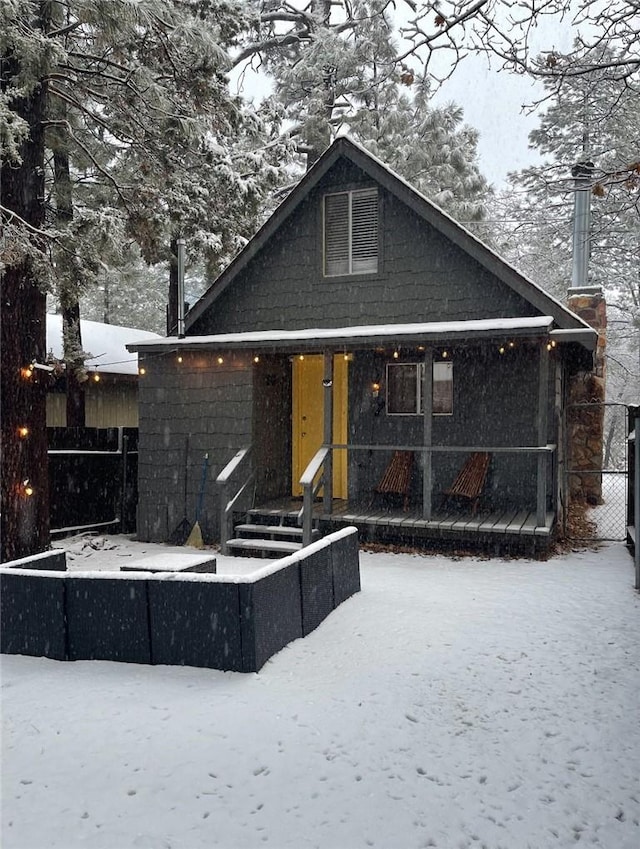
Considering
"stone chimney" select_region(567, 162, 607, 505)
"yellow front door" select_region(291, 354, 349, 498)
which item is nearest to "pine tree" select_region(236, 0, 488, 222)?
"stone chimney" select_region(567, 162, 607, 505)

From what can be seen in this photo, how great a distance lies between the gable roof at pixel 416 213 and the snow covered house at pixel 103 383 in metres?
5.26

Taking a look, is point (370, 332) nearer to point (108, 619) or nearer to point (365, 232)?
point (365, 232)

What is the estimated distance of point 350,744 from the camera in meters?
4.09

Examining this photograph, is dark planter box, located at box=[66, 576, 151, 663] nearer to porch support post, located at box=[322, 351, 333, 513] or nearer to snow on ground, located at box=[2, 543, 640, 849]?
snow on ground, located at box=[2, 543, 640, 849]

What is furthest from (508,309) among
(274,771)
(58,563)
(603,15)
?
(274,771)

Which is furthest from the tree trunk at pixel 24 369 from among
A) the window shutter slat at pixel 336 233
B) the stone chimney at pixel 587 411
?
the stone chimney at pixel 587 411

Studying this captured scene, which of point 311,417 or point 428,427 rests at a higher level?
point 311,417

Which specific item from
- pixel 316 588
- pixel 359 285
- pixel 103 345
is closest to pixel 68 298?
pixel 359 285

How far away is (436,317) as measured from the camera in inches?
408

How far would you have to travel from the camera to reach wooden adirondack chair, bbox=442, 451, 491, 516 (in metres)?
9.88

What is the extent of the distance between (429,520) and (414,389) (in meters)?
2.56

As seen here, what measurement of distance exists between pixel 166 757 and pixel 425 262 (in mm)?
8207

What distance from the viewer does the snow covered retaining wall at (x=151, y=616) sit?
5.15 metres

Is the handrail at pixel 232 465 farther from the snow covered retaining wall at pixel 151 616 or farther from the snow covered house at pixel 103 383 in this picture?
the snow covered house at pixel 103 383
